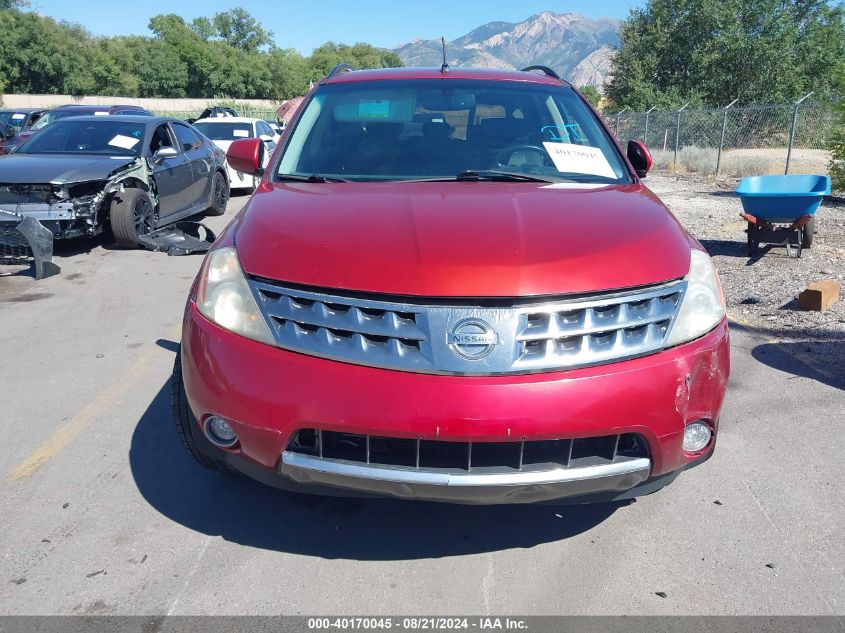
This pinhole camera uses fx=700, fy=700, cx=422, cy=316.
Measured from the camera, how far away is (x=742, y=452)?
3.55 m

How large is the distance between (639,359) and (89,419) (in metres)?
3.06

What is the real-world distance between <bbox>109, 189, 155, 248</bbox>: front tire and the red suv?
623 cm

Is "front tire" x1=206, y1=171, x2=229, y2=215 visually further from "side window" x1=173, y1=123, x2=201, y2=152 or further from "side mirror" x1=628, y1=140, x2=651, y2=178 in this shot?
"side mirror" x1=628, y1=140, x2=651, y2=178

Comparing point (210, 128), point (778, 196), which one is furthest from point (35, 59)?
point (778, 196)

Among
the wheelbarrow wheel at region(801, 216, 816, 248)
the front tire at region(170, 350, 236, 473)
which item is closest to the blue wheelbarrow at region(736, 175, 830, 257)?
the wheelbarrow wheel at region(801, 216, 816, 248)

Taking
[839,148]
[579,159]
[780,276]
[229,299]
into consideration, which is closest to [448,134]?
[579,159]

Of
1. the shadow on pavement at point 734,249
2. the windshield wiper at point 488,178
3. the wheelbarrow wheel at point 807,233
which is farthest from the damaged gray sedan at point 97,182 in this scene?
the wheelbarrow wheel at point 807,233

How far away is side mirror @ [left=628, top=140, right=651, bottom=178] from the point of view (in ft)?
13.1

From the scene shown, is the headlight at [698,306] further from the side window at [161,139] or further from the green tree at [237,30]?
the green tree at [237,30]

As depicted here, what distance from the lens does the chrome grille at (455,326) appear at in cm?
220

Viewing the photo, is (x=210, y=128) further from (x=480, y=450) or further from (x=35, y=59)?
(x=35, y=59)

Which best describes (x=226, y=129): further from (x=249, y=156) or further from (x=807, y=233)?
(x=249, y=156)

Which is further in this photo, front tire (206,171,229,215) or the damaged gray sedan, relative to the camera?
front tire (206,171,229,215)

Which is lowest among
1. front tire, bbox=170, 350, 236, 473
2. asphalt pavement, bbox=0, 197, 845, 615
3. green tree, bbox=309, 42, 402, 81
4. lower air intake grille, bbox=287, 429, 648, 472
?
asphalt pavement, bbox=0, 197, 845, 615
